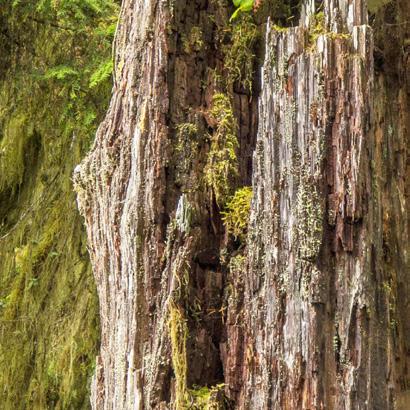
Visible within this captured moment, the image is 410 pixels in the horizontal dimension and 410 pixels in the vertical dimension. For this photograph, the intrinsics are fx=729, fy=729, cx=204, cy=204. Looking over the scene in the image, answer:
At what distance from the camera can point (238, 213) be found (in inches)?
119

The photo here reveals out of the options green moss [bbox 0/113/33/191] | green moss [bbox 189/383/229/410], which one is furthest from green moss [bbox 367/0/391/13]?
green moss [bbox 0/113/33/191]

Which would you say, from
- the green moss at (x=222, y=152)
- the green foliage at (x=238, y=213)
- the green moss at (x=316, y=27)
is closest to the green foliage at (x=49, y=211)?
the green moss at (x=222, y=152)

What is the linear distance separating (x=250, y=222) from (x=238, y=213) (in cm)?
12

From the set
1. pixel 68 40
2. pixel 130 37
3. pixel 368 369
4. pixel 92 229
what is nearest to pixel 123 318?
pixel 92 229

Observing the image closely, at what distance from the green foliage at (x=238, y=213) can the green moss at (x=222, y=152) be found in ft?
0.14

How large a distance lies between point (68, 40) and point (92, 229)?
244cm

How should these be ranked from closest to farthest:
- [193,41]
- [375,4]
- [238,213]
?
1. [238,213]
2. [193,41]
3. [375,4]

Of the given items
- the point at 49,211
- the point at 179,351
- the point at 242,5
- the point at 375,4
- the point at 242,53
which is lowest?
the point at 179,351

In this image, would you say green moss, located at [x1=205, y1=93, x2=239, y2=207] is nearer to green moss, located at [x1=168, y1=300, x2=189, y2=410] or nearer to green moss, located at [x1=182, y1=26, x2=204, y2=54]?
green moss, located at [x1=182, y1=26, x2=204, y2=54]

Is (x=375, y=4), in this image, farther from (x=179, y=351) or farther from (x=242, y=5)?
(x=179, y=351)

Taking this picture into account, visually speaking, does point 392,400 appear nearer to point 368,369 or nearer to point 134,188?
point 368,369

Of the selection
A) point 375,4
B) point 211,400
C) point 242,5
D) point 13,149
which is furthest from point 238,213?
point 13,149

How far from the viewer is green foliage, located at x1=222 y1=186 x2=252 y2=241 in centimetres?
302

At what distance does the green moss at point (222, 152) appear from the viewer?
10.2 ft
